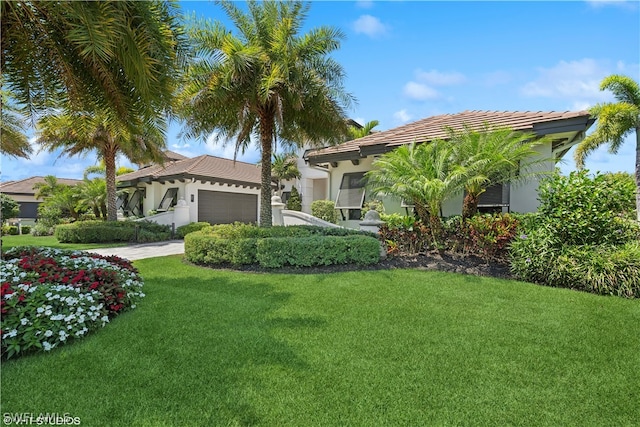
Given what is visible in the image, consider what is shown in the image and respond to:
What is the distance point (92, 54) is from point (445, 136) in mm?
10211

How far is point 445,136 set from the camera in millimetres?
11047

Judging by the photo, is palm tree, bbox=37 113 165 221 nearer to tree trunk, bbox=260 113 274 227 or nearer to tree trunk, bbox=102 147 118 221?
tree trunk, bbox=102 147 118 221

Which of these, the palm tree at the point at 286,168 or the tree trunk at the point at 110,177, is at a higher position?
the palm tree at the point at 286,168

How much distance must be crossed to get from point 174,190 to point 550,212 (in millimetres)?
21502

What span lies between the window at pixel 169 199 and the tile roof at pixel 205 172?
108 centimetres

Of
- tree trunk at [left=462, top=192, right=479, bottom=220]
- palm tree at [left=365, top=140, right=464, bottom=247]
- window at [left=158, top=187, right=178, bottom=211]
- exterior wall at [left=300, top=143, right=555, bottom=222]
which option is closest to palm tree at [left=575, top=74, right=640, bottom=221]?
exterior wall at [left=300, top=143, right=555, bottom=222]

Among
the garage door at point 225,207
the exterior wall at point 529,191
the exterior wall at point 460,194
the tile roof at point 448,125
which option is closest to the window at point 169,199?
the garage door at point 225,207

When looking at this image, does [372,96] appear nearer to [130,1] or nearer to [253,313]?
[130,1]

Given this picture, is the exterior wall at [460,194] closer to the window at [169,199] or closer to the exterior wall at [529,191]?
the exterior wall at [529,191]

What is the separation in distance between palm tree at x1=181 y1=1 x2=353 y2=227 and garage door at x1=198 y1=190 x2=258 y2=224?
11.3 meters

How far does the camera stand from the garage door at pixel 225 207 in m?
21.9

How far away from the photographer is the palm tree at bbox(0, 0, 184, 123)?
449 centimetres

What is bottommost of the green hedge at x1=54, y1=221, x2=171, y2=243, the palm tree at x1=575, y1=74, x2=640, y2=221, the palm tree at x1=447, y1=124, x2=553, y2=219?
the green hedge at x1=54, y1=221, x2=171, y2=243

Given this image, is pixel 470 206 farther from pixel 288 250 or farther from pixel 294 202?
pixel 294 202
